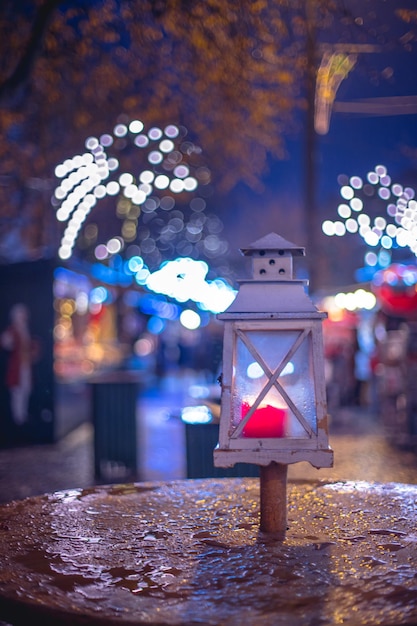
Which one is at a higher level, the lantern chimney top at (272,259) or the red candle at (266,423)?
the lantern chimney top at (272,259)

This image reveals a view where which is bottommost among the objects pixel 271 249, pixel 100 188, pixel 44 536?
pixel 44 536

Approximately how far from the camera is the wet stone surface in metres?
3.71

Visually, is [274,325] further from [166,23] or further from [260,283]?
[166,23]

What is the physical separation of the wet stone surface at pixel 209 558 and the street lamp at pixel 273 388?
1.62 feet

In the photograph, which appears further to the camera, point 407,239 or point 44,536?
point 407,239

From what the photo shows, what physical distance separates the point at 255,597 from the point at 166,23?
11.4 m

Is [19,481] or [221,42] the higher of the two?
[221,42]

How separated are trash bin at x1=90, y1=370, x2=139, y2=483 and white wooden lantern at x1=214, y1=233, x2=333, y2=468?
5.70m

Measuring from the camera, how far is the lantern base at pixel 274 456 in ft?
15.3

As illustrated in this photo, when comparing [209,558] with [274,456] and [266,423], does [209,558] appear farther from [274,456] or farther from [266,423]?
[266,423]

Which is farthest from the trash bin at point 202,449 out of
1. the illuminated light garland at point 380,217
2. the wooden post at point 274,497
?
the illuminated light garland at point 380,217

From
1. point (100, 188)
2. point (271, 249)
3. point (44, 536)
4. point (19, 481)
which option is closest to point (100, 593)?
point (44, 536)

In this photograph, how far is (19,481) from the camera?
985cm

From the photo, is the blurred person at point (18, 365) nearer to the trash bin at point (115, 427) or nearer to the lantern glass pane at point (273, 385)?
the trash bin at point (115, 427)
